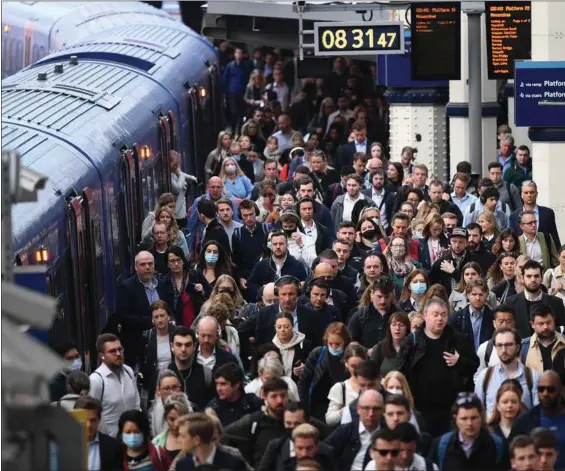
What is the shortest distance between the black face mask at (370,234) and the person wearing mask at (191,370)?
4.64m

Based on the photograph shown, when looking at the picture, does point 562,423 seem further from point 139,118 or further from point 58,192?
point 139,118

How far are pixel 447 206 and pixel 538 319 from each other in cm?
608

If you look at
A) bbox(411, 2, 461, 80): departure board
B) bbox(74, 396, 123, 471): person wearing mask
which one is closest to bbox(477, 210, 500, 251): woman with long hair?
bbox(411, 2, 461, 80): departure board

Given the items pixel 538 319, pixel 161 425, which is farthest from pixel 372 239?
pixel 161 425

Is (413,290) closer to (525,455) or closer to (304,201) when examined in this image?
(304,201)

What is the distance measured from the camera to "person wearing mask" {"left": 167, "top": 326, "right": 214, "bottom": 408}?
1337 cm

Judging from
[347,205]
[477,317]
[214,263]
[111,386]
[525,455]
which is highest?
[525,455]

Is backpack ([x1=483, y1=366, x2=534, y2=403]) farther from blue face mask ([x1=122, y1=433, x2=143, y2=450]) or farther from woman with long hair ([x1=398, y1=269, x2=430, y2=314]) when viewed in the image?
blue face mask ([x1=122, y1=433, x2=143, y2=450])

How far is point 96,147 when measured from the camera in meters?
18.7

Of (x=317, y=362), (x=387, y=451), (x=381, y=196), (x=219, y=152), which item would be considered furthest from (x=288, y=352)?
(x=219, y=152)

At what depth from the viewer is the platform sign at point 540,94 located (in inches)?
790

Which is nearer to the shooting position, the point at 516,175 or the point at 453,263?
the point at 453,263

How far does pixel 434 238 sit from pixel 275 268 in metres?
1.69

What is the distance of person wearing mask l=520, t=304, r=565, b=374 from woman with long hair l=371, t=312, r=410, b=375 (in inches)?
33.3
